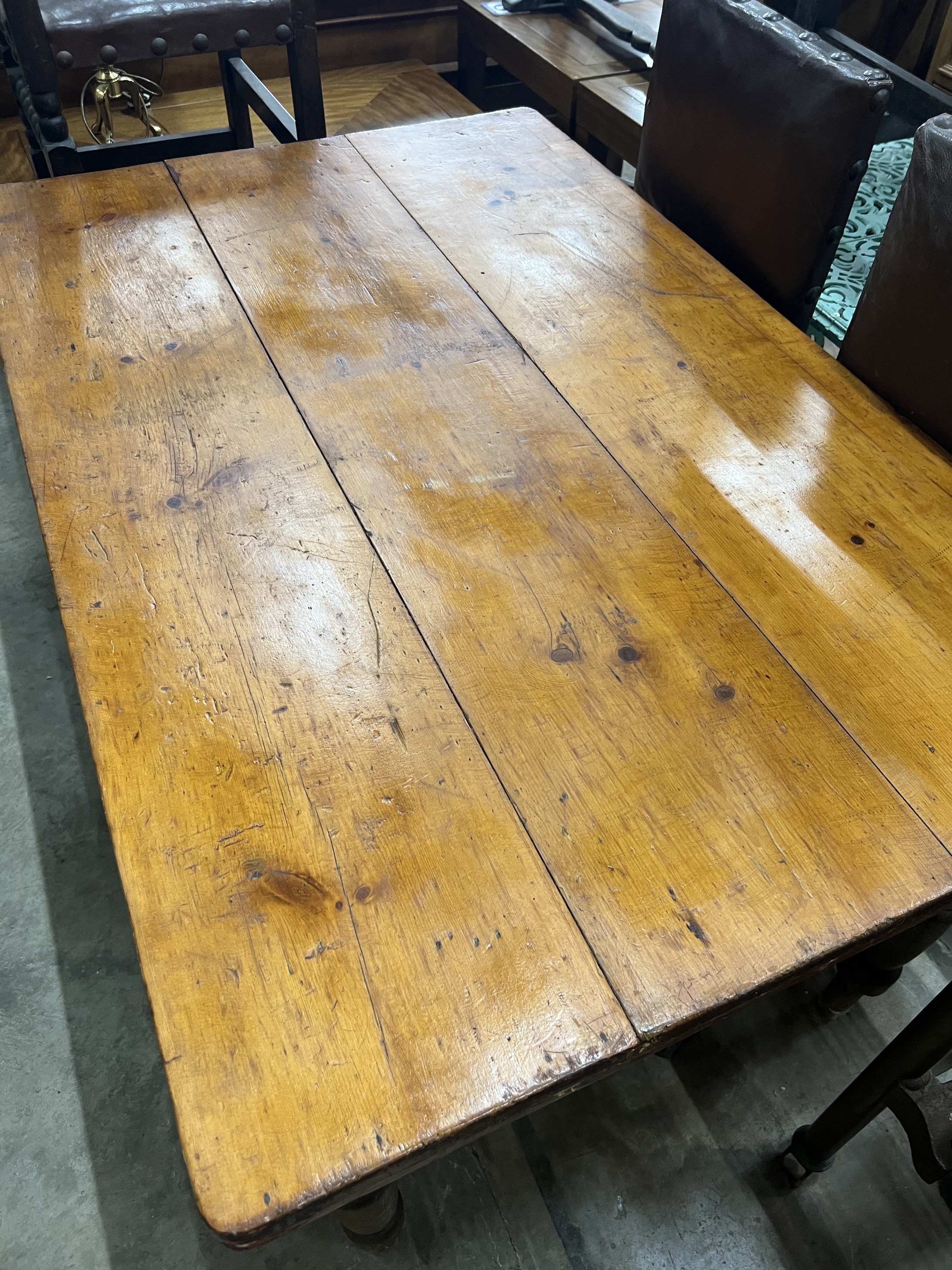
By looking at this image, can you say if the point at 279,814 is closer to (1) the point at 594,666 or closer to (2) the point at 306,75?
(1) the point at 594,666

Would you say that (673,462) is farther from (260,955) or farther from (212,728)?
(260,955)

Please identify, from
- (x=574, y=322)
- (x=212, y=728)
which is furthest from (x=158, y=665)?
(x=574, y=322)

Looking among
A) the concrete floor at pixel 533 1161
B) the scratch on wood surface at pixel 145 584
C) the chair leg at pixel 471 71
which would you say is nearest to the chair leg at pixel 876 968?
the concrete floor at pixel 533 1161

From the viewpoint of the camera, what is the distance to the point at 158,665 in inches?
33.0

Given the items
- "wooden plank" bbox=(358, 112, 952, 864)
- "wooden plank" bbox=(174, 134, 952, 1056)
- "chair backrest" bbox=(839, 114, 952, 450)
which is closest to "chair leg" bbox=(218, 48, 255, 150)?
"wooden plank" bbox=(358, 112, 952, 864)

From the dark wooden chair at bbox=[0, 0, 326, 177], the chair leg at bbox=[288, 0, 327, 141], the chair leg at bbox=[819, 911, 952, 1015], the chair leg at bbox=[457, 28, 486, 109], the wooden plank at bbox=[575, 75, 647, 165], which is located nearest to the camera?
the chair leg at bbox=[819, 911, 952, 1015]

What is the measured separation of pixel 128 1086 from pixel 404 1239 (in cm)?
43

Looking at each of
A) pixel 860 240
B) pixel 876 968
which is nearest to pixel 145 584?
pixel 876 968

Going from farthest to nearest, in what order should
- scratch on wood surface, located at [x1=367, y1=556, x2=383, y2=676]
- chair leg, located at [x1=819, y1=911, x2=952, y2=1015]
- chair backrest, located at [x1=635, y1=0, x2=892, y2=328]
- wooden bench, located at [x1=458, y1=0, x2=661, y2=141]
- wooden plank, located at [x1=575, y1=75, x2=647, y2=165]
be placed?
wooden bench, located at [x1=458, y1=0, x2=661, y2=141] → wooden plank, located at [x1=575, y1=75, x2=647, y2=165] → chair backrest, located at [x1=635, y1=0, x2=892, y2=328] → chair leg, located at [x1=819, y1=911, x2=952, y2=1015] → scratch on wood surface, located at [x1=367, y1=556, x2=383, y2=676]

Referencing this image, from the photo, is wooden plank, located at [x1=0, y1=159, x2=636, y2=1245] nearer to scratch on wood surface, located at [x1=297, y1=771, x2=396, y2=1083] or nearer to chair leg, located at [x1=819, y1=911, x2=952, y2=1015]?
scratch on wood surface, located at [x1=297, y1=771, x2=396, y2=1083]

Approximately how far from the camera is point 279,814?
2.41 ft

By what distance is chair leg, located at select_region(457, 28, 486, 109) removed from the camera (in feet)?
10.2

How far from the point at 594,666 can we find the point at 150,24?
1.73 metres

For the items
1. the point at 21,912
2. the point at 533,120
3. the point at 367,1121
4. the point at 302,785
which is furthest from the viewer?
the point at 533,120
